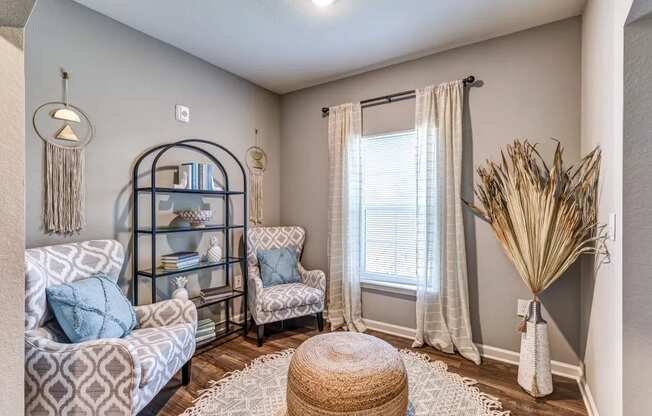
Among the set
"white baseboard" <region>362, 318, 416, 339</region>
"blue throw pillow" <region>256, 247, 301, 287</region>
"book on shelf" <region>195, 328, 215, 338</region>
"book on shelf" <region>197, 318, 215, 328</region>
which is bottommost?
"white baseboard" <region>362, 318, 416, 339</region>

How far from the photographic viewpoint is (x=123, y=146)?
94.2 inches

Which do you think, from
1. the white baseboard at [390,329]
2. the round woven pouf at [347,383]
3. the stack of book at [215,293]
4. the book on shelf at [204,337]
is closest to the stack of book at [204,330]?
the book on shelf at [204,337]

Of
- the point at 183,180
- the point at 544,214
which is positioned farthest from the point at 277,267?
the point at 544,214

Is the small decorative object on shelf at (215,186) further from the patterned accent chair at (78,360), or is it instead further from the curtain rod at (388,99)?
the curtain rod at (388,99)

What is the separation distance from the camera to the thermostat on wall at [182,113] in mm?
2738

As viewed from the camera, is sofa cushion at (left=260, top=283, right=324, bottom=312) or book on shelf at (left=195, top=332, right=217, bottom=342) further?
sofa cushion at (left=260, top=283, right=324, bottom=312)

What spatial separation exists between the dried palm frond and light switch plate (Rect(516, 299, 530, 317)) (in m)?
0.35

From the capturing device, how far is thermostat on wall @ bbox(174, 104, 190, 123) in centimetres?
274

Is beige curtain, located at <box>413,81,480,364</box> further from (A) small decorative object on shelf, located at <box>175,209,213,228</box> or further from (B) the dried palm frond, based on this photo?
(A) small decorative object on shelf, located at <box>175,209,213,228</box>

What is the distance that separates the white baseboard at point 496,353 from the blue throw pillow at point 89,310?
2.19 meters

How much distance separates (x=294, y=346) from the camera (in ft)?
9.09

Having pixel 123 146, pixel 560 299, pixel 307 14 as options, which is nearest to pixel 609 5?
pixel 307 14

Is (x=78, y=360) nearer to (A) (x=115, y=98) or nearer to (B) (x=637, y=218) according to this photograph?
(A) (x=115, y=98)

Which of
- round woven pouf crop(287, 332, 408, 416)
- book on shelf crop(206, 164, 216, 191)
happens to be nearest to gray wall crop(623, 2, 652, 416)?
round woven pouf crop(287, 332, 408, 416)
